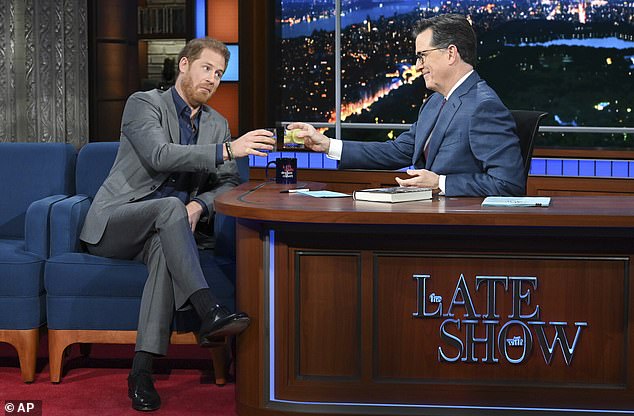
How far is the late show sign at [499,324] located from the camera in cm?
309

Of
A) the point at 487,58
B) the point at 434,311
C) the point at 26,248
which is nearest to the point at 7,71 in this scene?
the point at 487,58

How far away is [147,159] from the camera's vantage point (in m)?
3.79

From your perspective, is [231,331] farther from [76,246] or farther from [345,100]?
[345,100]

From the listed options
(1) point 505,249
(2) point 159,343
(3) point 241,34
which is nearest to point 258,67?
(3) point 241,34

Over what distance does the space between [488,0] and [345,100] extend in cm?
96

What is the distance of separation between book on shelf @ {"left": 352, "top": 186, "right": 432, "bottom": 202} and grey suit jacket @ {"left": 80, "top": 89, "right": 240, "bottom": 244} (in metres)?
0.71

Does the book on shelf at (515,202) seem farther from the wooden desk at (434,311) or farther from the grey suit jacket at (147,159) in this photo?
the grey suit jacket at (147,159)

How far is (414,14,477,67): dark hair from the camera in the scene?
11.5ft

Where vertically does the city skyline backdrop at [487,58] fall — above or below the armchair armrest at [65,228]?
above

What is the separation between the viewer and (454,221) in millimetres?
2959

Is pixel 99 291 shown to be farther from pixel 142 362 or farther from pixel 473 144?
pixel 473 144

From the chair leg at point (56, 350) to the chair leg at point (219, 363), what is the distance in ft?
1.75

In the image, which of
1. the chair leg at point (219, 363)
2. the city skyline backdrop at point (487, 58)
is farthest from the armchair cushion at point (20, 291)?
the city skyline backdrop at point (487, 58)

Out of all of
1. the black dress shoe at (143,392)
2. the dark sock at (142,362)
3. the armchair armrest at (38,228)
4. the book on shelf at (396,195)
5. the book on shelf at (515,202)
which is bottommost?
the black dress shoe at (143,392)
